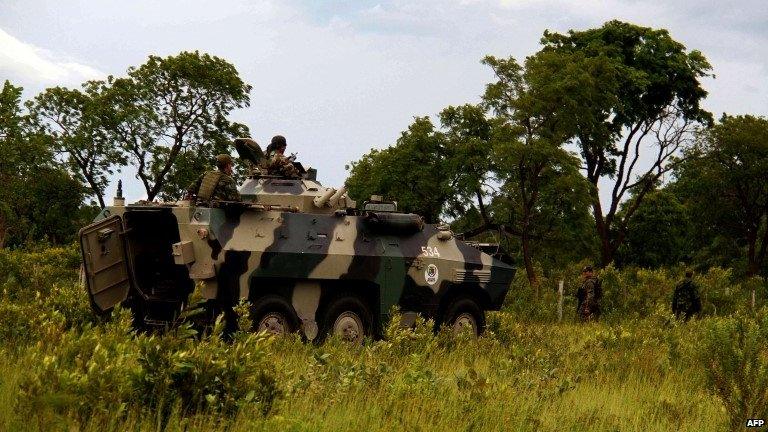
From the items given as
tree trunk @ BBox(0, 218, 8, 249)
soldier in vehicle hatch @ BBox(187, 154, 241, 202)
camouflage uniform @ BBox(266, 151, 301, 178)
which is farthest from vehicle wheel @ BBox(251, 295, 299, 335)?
tree trunk @ BBox(0, 218, 8, 249)

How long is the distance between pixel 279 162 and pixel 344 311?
2515 mm

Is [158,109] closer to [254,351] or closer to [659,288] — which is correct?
[659,288]

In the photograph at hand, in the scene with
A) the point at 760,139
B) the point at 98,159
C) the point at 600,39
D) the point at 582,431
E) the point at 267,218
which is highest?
the point at 600,39

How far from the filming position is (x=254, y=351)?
7074mm

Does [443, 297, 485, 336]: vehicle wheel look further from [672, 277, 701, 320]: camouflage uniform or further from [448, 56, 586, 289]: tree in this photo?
[448, 56, 586, 289]: tree

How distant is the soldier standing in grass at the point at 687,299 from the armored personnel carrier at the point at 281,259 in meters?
7.14

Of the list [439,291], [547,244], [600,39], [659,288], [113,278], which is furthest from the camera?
[600,39]

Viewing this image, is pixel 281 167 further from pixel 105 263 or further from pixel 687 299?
pixel 687 299

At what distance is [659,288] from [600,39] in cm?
1692

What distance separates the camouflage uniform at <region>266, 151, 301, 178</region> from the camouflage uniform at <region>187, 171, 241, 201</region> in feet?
6.09

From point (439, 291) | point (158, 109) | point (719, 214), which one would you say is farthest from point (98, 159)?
point (439, 291)

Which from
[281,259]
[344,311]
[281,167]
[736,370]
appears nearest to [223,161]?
[281,259]

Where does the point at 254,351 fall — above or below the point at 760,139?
below

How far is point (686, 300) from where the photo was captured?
2003 cm
